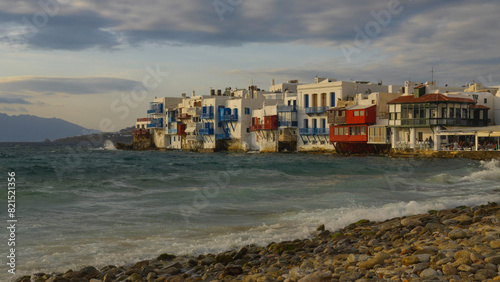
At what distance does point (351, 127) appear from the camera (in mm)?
56750

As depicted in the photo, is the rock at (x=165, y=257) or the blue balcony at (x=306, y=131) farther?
the blue balcony at (x=306, y=131)

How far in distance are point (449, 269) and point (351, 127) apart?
50.7m

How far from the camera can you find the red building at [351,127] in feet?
182

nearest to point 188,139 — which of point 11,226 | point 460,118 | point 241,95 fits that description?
point 241,95

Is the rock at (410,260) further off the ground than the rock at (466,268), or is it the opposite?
the rock at (466,268)

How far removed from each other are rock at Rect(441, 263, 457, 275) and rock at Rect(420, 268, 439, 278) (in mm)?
129

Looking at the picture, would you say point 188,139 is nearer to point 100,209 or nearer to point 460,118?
point 460,118

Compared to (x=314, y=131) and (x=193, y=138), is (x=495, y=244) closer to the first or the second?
(x=314, y=131)

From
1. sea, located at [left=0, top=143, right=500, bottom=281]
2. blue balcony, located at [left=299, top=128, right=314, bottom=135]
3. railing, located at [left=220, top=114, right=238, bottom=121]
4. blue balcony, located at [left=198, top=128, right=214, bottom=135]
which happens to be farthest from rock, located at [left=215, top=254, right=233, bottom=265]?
blue balcony, located at [left=198, top=128, right=214, bottom=135]

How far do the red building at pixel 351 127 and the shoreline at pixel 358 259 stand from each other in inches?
1720

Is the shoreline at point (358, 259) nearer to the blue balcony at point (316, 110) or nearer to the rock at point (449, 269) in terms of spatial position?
the rock at point (449, 269)

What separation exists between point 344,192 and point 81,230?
12.6 meters

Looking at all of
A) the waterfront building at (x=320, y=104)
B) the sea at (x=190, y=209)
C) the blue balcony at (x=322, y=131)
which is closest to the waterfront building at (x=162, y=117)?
the waterfront building at (x=320, y=104)

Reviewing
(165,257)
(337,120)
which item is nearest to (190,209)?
(165,257)
